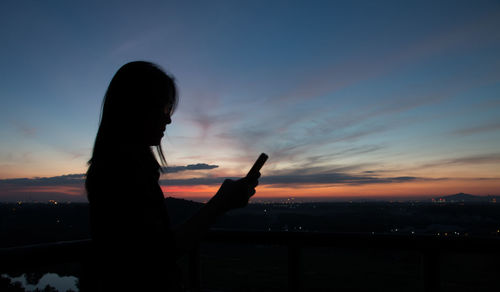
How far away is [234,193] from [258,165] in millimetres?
159

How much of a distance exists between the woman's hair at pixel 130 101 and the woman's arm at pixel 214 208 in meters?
0.28

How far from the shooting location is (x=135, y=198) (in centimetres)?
87

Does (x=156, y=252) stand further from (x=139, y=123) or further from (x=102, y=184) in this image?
(x=139, y=123)

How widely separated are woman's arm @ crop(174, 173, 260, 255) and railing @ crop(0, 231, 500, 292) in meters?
0.81

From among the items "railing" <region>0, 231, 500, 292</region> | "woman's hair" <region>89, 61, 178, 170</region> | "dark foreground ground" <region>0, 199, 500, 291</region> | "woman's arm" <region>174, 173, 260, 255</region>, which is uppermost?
"woman's hair" <region>89, 61, 178, 170</region>

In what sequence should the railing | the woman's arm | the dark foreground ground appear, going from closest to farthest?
the woman's arm → the railing → the dark foreground ground

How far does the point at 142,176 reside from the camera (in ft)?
3.00

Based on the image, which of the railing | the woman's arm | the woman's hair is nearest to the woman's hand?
the woman's arm

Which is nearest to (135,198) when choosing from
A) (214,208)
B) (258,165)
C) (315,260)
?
(214,208)

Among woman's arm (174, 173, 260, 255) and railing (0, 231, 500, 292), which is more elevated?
woman's arm (174, 173, 260, 255)

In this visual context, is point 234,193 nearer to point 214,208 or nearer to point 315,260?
point 214,208

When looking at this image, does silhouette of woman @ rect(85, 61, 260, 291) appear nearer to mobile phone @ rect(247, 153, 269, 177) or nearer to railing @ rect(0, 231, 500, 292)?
mobile phone @ rect(247, 153, 269, 177)

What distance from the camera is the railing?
136 centimetres

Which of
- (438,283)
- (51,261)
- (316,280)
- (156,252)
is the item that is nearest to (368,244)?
(438,283)
